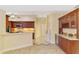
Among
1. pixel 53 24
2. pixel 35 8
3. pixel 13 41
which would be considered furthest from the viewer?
pixel 53 24

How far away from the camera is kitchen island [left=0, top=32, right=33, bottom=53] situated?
26.1 ft

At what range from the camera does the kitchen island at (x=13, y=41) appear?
26.1ft

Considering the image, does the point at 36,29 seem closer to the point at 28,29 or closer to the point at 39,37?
the point at 39,37

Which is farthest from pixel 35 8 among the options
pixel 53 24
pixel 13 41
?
pixel 53 24

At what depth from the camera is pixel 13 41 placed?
908 centimetres

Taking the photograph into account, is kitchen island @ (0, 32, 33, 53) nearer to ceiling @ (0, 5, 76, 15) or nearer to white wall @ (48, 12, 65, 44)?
ceiling @ (0, 5, 76, 15)

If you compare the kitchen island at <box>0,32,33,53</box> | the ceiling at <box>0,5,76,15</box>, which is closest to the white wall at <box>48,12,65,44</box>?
the kitchen island at <box>0,32,33,53</box>

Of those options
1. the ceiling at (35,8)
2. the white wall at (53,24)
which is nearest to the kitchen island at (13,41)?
the ceiling at (35,8)

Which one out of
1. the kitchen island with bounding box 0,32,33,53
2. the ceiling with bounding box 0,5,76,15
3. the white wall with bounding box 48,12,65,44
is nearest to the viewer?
the ceiling with bounding box 0,5,76,15

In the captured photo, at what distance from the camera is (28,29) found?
1795 cm

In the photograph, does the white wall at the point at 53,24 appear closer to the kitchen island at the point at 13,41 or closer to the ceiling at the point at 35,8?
the kitchen island at the point at 13,41

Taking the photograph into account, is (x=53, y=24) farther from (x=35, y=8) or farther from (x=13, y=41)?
(x=35, y=8)

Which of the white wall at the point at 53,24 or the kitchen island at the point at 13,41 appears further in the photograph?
the white wall at the point at 53,24

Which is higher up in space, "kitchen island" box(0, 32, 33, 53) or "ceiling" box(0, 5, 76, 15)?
"ceiling" box(0, 5, 76, 15)
